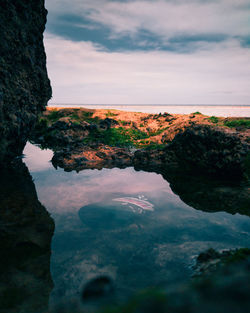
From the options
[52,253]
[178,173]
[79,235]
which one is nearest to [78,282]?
[52,253]

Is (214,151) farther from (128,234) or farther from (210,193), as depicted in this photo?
(128,234)

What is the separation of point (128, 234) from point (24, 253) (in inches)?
81.2

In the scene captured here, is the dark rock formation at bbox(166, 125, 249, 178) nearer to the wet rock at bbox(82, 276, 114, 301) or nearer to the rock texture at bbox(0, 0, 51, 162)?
the wet rock at bbox(82, 276, 114, 301)

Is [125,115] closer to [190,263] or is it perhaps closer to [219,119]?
[219,119]

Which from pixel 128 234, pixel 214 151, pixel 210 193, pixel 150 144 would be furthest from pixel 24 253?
pixel 150 144

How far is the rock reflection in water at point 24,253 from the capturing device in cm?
284

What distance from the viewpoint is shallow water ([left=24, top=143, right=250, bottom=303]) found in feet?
11.1

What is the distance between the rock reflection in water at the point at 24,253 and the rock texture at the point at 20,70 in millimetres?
2981

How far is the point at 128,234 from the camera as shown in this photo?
4496 millimetres

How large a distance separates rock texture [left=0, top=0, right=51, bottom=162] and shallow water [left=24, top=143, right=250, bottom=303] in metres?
2.90

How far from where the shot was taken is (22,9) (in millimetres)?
7859

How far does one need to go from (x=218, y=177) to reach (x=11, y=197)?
7.70m

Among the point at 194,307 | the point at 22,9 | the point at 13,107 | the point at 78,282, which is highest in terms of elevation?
the point at 22,9

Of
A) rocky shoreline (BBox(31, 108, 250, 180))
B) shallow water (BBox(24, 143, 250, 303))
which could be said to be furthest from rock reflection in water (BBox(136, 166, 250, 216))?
rocky shoreline (BBox(31, 108, 250, 180))
